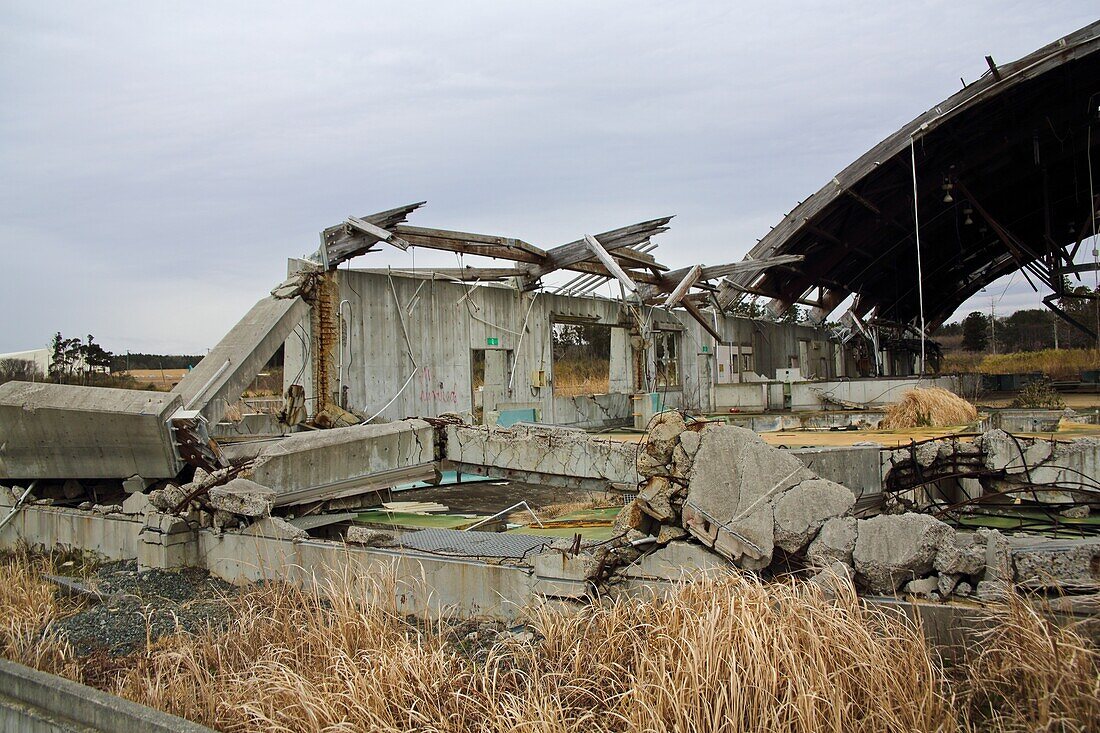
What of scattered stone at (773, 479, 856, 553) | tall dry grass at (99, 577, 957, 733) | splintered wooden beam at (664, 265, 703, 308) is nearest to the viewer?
tall dry grass at (99, 577, 957, 733)

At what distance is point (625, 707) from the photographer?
13.9 feet

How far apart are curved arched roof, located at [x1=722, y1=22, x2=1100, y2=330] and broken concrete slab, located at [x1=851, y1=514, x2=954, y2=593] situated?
59.3 ft

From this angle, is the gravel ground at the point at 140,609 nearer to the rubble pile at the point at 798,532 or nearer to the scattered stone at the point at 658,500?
the scattered stone at the point at 658,500

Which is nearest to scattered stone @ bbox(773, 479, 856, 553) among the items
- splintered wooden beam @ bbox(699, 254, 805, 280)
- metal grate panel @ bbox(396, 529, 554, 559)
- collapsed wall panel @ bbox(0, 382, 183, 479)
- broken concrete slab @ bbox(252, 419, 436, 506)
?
metal grate panel @ bbox(396, 529, 554, 559)

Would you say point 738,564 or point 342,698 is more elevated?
point 738,564

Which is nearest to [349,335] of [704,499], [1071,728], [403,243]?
[403,243]

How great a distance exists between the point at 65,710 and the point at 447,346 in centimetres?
1265

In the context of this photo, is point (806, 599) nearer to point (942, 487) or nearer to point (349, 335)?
point (942, 487)

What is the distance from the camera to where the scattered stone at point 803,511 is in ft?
19.1

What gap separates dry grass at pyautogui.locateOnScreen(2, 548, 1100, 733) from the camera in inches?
149

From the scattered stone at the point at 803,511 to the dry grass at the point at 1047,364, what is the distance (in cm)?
3147

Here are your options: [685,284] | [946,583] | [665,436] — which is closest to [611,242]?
[685,284]

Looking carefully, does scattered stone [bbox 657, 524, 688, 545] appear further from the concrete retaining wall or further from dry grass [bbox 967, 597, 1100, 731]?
the concrete retaining wall

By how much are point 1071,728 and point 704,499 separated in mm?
3038
